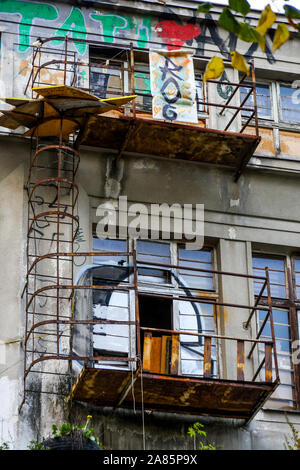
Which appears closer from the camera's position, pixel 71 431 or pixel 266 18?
pixel 266 18

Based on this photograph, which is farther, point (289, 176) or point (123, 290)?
point (289, 176)

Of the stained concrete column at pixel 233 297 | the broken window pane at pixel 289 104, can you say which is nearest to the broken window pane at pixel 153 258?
the stained concrete column at pixel 233 297

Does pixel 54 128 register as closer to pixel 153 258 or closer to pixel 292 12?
pixel 153 258

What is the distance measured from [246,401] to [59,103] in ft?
16.1

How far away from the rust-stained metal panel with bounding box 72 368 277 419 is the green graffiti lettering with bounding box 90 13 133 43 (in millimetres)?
6185

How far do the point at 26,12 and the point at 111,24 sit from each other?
1.42m

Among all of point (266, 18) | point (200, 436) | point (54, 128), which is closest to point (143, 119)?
point (54, 128)

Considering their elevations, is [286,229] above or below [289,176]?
below

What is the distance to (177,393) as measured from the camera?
12.9 metres

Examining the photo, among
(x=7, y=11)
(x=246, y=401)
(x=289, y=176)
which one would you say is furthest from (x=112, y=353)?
(x=7, y=11)

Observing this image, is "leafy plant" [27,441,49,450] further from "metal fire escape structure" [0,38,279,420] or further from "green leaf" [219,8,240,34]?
"green leaf" [219,8,240,34]
